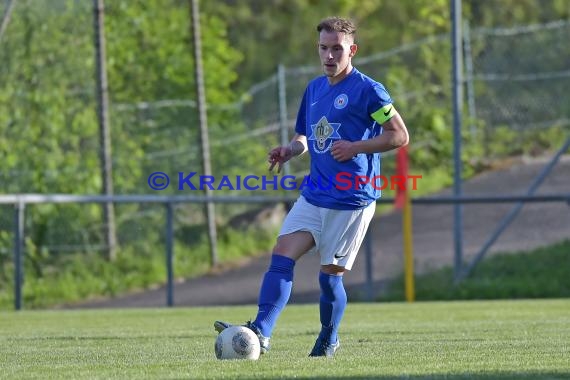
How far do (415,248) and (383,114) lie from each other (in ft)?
38.2

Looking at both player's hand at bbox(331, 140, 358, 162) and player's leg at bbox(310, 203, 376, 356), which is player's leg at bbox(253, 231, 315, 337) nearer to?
player's leg at bbox(310, 203, 376, 356)

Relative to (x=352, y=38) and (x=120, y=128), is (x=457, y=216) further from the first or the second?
(x=352, y=38)

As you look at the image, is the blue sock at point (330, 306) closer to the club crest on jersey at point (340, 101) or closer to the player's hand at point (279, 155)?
the player's hand at point (279, 155)

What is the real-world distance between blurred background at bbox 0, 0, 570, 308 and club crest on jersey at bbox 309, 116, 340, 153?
9111mm

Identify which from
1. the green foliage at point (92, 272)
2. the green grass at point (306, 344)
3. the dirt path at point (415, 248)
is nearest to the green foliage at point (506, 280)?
the dirt path at point (415, 248)

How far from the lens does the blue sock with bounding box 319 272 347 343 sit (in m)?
7.90

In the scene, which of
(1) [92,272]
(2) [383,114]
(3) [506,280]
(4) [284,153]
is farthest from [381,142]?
(1) [92,272]

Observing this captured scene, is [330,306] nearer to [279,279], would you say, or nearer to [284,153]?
[279,279]

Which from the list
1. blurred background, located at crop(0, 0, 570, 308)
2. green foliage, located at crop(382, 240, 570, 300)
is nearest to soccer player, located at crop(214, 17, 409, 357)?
green foliage, located at crop(382, 240, 570, 300)

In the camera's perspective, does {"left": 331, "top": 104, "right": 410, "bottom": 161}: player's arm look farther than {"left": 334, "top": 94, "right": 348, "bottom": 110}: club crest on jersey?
No

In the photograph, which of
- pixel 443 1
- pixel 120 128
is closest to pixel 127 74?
pixel 120 128

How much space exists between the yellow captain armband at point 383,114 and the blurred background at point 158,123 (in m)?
9.42

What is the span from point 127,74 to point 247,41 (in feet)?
53.6

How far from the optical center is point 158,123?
67.2ft
